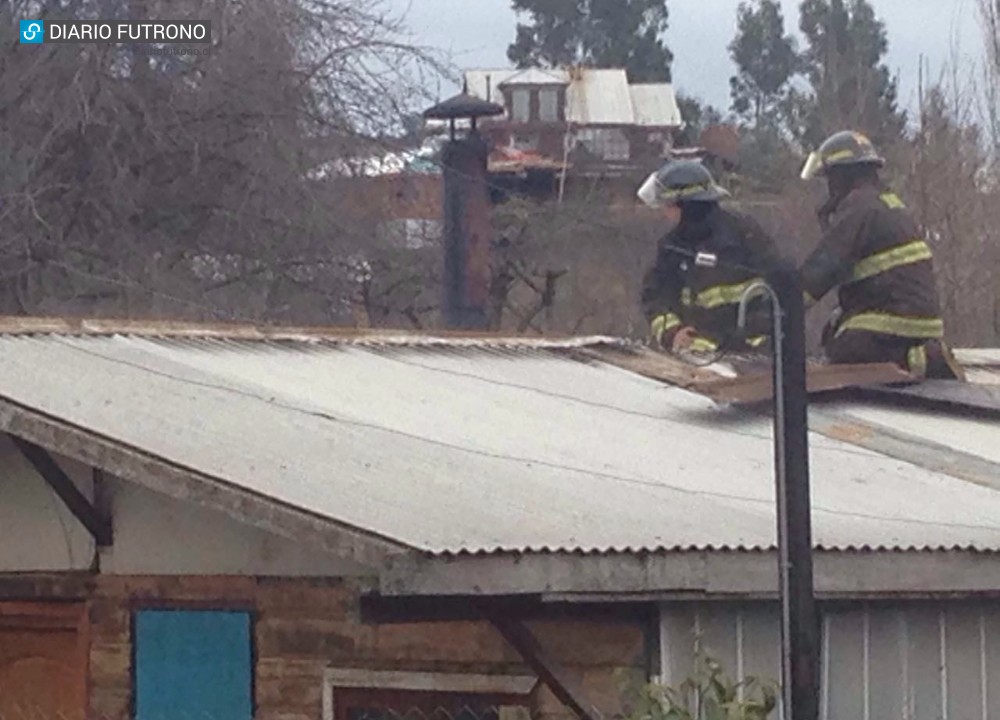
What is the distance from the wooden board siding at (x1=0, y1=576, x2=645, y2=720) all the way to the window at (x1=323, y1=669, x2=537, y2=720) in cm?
3

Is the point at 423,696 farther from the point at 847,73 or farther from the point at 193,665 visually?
the point at 847,73

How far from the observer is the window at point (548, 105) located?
3643 cm

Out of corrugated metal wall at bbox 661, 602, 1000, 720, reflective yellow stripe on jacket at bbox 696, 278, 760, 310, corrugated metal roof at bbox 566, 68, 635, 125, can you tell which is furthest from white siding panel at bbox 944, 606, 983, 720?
corrugated metal roof at bbox 566, 68, 635, 125

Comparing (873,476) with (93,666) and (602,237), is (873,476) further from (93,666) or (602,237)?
(602,237)

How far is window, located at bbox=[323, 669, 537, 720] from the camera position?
20.7 feet

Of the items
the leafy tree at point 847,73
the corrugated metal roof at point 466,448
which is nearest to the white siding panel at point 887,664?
the corrugated metal roof at point 466,448

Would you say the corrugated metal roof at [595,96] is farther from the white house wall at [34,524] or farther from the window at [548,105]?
the white house wall at [34,524]

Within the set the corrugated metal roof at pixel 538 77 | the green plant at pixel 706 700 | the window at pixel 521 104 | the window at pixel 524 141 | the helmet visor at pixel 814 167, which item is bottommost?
the green plant at pixel 706 700

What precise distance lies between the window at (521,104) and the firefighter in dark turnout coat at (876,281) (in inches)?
980

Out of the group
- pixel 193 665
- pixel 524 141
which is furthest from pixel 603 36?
pixel 193 665

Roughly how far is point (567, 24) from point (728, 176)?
2714 centimetres

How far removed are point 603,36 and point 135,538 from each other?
4433 centimetres

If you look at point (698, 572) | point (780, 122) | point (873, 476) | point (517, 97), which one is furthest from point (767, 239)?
point (780, 122)

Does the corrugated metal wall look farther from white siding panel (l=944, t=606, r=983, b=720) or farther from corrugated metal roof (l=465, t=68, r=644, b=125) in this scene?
corrugated metal roof (l=465, t=68, r=644, b=125)
